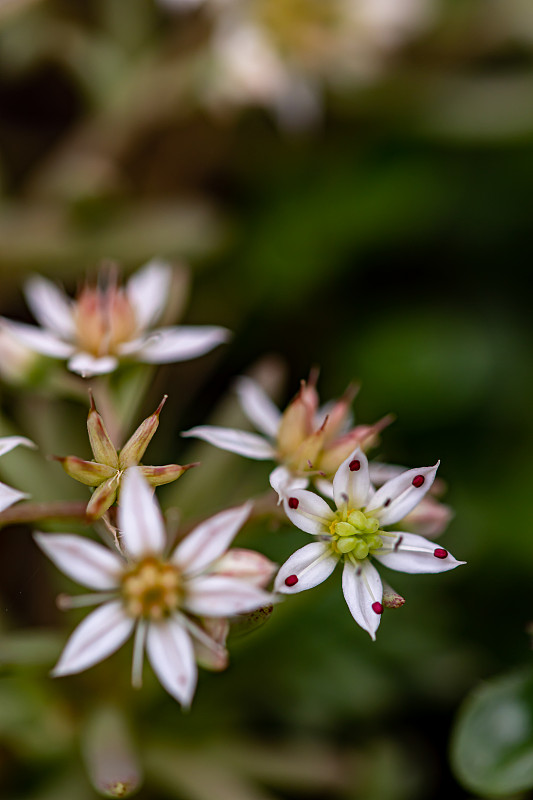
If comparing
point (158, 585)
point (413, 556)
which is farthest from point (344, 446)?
point (158, 585)

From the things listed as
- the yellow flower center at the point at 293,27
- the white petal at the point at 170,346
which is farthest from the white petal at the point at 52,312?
the yellow flower center at the point at 293,27

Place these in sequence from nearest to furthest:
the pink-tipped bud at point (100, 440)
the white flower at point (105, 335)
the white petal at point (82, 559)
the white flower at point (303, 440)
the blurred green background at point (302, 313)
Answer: the white petal at point (82, 559)
the pink-tipped bud at point (100, 440)
the white flower at point (303, 440)
the white flower at point (105, 335)
the blurred green background at point (302, 313)

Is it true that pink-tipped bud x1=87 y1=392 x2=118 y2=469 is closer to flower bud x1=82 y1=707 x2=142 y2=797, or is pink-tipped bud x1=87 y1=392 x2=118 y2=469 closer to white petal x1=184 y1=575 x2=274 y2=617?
white petal x1=184 y1=575 x2=274 y2=617

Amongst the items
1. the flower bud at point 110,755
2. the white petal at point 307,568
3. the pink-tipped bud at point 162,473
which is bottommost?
the flower bud at point 110,755

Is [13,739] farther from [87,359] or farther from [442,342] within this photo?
[442,342]

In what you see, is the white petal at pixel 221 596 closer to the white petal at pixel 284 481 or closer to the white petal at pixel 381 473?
the white petal at pixel 284 481

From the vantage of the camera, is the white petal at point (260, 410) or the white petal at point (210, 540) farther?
the white petal at point (260, 410)
